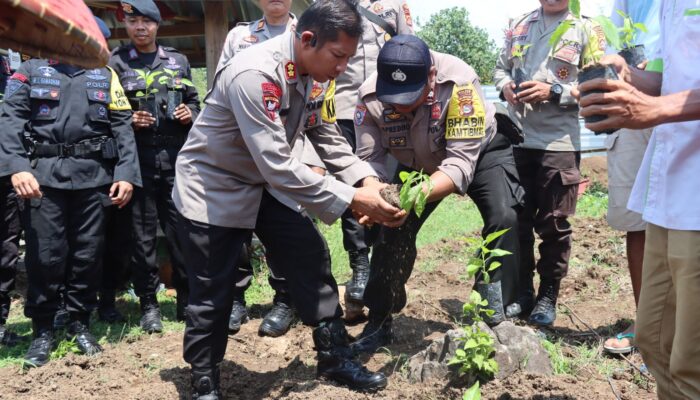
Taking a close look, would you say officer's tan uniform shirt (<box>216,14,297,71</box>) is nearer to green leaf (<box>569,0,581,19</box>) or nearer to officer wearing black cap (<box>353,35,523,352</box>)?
officer wearing black cap (<box>353,35,523,352</box>)

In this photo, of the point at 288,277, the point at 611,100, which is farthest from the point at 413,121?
the point at 611,100

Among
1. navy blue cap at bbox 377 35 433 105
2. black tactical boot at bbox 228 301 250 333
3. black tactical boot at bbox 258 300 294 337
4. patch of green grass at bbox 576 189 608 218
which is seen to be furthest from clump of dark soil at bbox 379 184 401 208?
patch of green grass at bbox 576 189 608 218

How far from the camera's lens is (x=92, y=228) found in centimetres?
416

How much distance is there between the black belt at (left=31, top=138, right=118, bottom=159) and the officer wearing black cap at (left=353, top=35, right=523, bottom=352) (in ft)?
5.43

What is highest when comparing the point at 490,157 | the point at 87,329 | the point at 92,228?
the point at 490,157

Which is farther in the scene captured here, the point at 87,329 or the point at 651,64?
the point at 87,329

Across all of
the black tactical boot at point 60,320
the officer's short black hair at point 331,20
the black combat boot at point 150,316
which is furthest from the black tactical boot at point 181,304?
the officer's short black hair at point 331,20

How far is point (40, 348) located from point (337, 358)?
189 cm

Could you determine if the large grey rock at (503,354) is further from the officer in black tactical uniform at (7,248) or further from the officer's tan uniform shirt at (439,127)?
the officer in black tactical uniform at (7,248)

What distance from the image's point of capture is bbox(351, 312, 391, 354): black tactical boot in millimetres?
3809

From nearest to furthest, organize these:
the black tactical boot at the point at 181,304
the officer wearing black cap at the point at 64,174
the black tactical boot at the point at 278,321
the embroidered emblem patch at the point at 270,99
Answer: the embroidered emblem patch at the point at 270,99 → the officer wearing black cap at the point at 64,174 → the black tactical boot at the point at 278,321 → the black tactical boot at the point at 181,304

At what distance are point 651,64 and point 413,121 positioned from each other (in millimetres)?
1421

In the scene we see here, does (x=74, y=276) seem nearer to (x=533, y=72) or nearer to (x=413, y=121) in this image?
(x=413, y=121)

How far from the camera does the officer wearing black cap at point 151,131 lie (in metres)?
4.49
